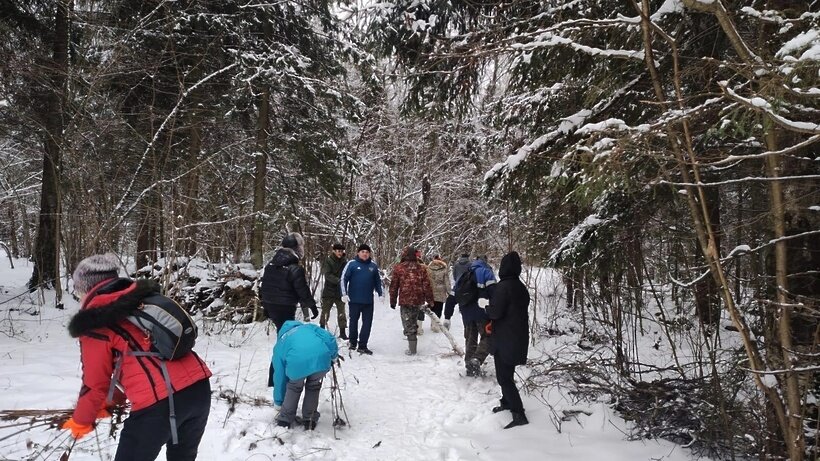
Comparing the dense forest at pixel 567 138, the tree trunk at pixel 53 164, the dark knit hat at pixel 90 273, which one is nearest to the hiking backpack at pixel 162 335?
the dark knit hat at pixel 90 273

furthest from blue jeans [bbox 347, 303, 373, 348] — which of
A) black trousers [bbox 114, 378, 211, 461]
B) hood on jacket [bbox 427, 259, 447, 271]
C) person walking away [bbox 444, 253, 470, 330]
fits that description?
black trousers [bbox 114, 378, 211, 461]

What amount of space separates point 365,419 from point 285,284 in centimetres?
203

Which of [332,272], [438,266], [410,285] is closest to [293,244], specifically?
[332,272]

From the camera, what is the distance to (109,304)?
2.51 meters

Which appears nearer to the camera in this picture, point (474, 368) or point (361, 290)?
point (474, 368)

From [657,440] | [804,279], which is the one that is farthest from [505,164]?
[657,440]

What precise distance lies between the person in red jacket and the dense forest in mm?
2942

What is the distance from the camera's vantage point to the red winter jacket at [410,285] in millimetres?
7957

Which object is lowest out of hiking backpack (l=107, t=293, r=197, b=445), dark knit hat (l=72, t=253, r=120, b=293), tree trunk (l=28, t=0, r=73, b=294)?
hiking backpack (l=107, t=293, r=197, b=445)

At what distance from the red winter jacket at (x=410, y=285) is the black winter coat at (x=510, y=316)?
285 cm

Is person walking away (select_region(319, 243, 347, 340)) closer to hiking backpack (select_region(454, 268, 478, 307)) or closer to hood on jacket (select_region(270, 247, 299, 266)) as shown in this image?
hood on jacket (select_region(270, 247, 299, 266))

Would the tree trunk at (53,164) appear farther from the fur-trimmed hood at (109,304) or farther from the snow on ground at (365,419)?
the fur-trimmed hood at (109,304)

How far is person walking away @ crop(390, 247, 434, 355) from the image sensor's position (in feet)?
26.1

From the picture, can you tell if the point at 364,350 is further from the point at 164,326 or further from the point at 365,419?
the point at 164,326
